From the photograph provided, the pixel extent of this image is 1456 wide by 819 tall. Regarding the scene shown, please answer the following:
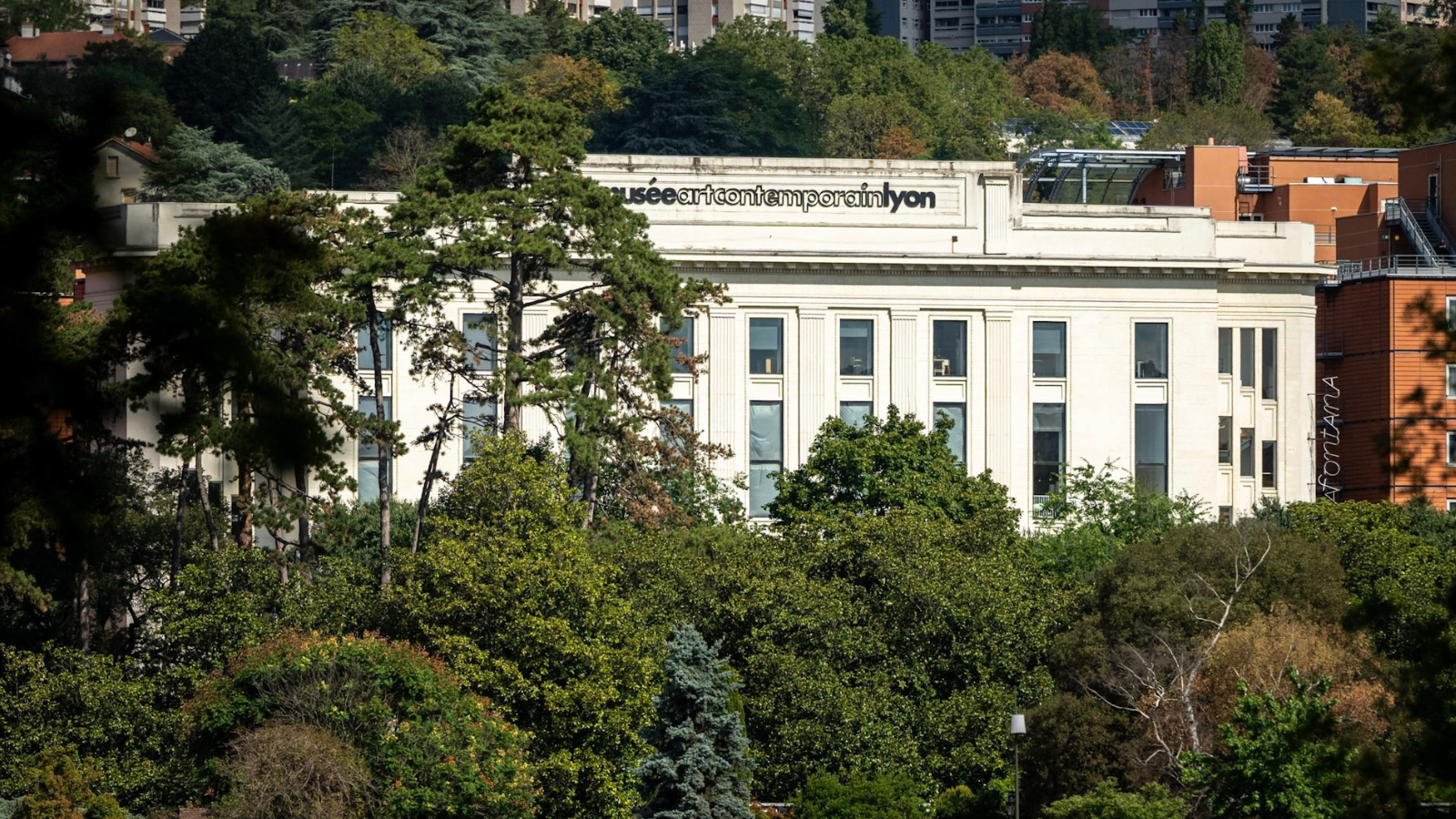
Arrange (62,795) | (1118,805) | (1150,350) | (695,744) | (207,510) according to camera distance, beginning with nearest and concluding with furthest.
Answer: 1. (1118,805)
2. (62,795)
3. (695,744)
4. (207,510)
5. (1150,350)

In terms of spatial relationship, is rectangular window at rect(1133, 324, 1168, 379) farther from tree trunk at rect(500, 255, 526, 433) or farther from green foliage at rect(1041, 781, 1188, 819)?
green foliage at rect(1041, 781, 1188, 819)

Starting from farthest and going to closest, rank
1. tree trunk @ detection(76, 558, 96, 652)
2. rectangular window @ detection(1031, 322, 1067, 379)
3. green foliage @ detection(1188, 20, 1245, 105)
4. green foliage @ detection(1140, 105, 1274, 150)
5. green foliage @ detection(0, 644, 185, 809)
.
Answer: green foliage @ detection(1188, 20, 1245, 105), green foliage @ detection(1140, 105, 1274, 150), rectangular window @ detection(1031, 322, 1067, 379), tree trunk @ detection(76, 558, 96, 652), green foliage @ detection(0, 644, 185, 809)

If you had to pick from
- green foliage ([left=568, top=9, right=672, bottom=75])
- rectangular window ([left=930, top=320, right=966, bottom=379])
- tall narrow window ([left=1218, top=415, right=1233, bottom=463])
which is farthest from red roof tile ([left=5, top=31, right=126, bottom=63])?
green foliage ([left=568, top=9, right=672, bottom=75])

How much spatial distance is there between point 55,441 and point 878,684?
34091 mm

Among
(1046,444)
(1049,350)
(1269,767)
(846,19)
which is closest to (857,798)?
(1269,767)

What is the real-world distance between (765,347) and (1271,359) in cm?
1545

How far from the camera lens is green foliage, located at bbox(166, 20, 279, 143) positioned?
92.2 m

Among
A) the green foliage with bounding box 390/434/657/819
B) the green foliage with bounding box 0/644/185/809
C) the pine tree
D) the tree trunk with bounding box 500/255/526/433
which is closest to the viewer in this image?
the pine tree

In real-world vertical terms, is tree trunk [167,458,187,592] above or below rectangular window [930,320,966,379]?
below

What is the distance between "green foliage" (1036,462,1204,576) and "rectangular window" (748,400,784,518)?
25.1ft

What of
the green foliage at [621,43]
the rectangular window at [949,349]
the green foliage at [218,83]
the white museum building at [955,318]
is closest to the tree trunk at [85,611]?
the white museum building at [955,318]

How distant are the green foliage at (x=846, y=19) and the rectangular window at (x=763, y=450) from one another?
328 ft

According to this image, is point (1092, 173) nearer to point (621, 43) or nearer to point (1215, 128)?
point (1215, 128)

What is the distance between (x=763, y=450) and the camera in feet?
215
